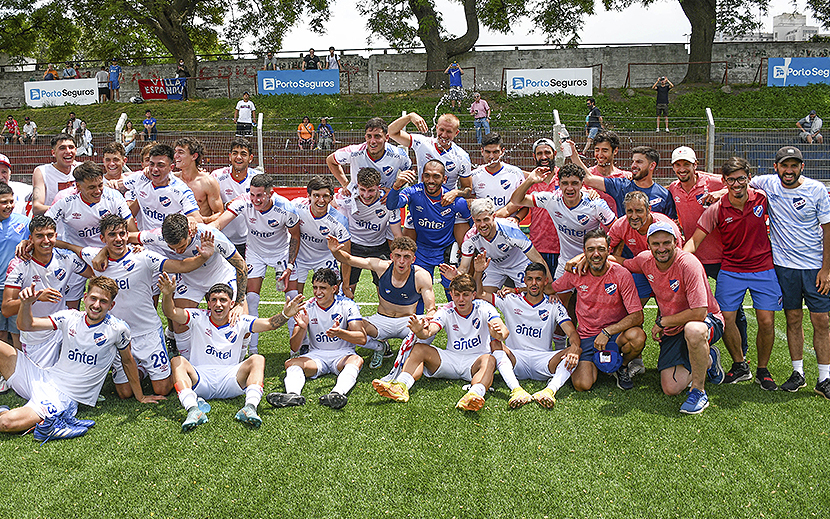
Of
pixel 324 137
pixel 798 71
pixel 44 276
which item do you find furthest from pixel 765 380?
pixel 798 71

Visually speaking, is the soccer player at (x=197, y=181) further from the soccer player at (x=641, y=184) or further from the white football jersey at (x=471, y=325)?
the soccer player at (x=641, y=184)

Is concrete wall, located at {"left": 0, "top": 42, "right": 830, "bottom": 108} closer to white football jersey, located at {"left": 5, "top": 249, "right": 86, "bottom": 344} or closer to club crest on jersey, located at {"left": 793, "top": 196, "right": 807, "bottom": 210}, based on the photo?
white football jersey, located at {"left": 5, "top": 249, "right": 86, "bottom": 344}

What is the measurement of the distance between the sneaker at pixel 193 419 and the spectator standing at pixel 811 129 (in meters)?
18.8

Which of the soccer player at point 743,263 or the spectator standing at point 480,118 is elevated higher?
the spectator standing at point 480,118

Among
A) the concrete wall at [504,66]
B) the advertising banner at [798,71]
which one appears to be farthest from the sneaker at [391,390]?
the advertising banner at [798,71]

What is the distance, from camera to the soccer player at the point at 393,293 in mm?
6941

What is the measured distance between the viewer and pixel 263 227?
7.91 m

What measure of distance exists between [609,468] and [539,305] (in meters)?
2.10

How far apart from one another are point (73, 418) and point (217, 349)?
1.36m

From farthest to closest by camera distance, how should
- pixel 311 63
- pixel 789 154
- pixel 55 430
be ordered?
pixel 311 63 → pixel 789 154 → pixel 55 430

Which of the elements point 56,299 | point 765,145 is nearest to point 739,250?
point 56,299

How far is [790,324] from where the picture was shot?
6.20 metres

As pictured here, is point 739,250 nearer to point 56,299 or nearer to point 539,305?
point 539,305

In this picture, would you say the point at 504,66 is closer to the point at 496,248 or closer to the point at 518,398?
the point at 496,248
